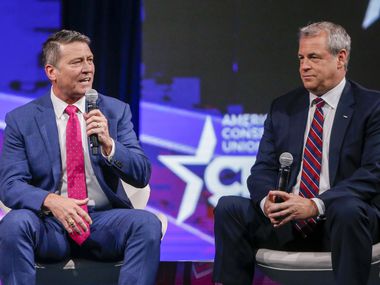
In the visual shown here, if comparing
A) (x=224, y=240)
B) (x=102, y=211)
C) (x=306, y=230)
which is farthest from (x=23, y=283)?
(x=306, y=230)

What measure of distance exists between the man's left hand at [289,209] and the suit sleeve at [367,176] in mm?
72

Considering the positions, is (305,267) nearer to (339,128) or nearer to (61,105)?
(339,128)

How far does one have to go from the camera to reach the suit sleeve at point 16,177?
309cm

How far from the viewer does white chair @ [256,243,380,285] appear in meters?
2.95

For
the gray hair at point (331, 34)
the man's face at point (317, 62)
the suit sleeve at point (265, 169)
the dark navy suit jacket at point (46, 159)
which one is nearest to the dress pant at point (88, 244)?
the dark navy suit jacket at point (46, 159)

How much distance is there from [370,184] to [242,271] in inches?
24.8

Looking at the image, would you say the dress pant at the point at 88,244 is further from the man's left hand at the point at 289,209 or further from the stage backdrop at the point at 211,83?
the stage backdrop at the point at 211,83

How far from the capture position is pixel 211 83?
16.7 feet

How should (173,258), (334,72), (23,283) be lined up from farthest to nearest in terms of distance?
(173,258), (334,72), (23,283)

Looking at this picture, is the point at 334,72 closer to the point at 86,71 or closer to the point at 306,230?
the point at 306,230

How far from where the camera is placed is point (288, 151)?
3.32 meters

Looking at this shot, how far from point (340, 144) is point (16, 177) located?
1.37 metres

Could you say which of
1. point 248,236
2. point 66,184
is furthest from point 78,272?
point 248,236

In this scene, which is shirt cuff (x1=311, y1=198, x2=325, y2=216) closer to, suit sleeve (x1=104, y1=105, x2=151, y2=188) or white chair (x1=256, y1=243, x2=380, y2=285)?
white chair (x1=256, y1=243, x2=380, y2=285)
